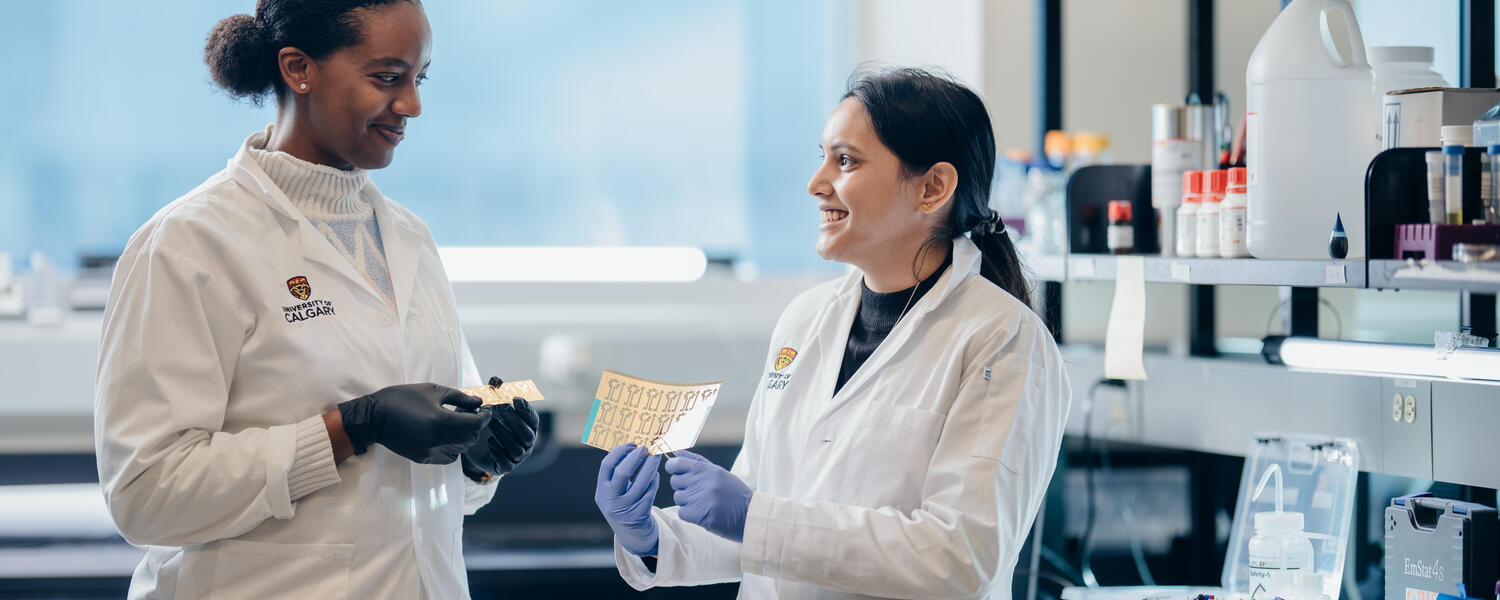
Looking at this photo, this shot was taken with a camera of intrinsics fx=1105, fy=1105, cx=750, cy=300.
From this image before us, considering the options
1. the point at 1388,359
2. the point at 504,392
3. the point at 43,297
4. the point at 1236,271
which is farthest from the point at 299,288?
the point at 43,297

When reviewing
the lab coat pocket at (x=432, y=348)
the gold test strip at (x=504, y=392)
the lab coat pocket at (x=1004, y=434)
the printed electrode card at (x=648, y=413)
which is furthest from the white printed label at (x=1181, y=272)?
the lab coat pocket at (x=432, y=348)

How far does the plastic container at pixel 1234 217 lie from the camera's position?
175cm

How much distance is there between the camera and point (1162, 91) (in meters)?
Result: 3.85

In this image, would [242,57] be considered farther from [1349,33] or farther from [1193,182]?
[1349,33]

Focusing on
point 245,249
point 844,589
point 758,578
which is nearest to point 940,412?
point 844,589

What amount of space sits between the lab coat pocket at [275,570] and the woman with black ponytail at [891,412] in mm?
386

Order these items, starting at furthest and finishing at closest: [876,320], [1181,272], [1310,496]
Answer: [1310,496] < [1181,272] < [876,320]

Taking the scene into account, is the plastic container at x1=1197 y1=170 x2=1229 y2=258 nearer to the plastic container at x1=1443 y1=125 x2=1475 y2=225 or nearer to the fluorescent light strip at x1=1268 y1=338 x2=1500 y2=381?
→ the fluorescent light strip at x1=1268 y1=338 x2=1500 y2=381

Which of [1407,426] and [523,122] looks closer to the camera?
[1407,426]

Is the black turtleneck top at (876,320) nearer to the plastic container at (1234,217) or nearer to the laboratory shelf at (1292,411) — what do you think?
the plastic container at (1234,217)

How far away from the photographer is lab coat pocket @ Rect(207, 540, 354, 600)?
1.47 m

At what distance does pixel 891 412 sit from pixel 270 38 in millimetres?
1010

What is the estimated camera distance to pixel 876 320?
164 cm

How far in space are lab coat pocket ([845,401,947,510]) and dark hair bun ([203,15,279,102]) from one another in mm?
991
